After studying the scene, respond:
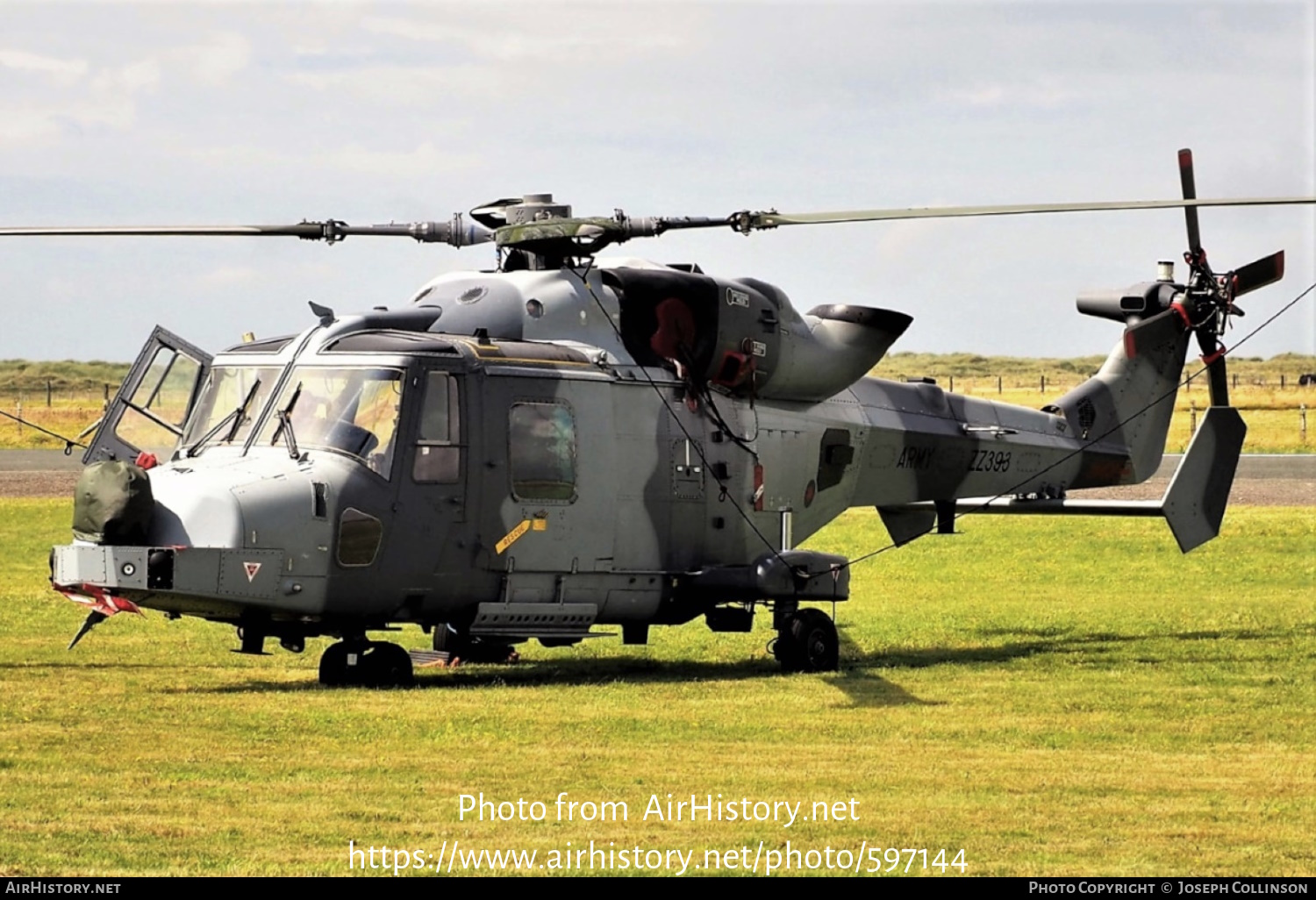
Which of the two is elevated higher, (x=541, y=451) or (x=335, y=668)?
(x=541, y=451)

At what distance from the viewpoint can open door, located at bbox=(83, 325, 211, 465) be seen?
17250 mm

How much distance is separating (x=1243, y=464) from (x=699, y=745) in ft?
129

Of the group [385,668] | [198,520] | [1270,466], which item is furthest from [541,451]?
[1270,466]

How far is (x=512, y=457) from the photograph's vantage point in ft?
55.0

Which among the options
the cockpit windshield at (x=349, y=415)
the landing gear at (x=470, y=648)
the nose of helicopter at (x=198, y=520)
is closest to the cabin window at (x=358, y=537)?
the cockpit windshield at (x=349, y=415)

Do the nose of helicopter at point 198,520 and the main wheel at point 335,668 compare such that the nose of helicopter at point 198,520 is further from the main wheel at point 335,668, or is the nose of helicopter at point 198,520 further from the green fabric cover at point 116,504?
the main wheel at point 335,668

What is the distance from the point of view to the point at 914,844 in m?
10.6

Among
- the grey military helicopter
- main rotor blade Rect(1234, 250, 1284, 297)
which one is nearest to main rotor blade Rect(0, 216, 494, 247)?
the grey military helicopter

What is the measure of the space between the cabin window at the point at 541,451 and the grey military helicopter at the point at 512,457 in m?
0.02

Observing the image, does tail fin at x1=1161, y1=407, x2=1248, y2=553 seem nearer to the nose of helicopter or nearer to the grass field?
the grass field

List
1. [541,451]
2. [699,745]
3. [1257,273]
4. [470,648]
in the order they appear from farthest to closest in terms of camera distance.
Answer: [1257,273] < [470,648] < [541,451] < [699,745]

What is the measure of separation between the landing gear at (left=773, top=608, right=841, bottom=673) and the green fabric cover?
5862mm

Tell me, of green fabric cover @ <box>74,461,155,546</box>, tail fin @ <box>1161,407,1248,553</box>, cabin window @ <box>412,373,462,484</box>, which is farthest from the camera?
tail fin @ <box>1161,407,1248,553</box>

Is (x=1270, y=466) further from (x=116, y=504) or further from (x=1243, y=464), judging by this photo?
(x=116, y=504)
